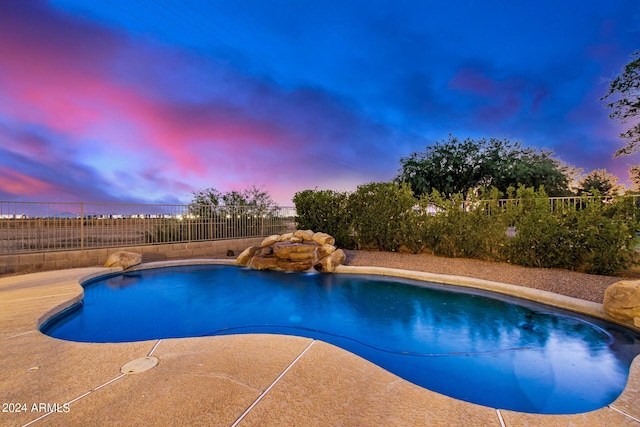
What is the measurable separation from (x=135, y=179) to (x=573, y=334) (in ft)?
46.4

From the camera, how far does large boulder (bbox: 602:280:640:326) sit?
4078mm

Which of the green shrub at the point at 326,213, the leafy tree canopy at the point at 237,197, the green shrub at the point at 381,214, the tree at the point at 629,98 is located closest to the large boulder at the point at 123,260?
the leafy tree canopy at the point at 237,197

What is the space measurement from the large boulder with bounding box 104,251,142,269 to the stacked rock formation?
9.67 ft

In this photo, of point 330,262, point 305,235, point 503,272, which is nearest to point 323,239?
point 305,235

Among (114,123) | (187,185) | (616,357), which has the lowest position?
(616,357)

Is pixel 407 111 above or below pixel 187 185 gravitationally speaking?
above

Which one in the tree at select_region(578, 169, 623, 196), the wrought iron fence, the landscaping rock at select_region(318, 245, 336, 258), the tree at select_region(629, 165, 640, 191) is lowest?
the landscaping rock at select_region(318, 245, 336, 258)

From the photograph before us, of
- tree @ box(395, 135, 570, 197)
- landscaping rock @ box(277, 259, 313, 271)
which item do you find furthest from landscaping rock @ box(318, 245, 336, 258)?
tree @ box(395, 135, 570, 197)

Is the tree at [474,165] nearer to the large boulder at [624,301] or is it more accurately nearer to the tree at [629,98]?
the tree at [629,98]

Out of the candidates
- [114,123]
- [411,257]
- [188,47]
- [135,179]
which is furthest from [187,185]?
[411,257]

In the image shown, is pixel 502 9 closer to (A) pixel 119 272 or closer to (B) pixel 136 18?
(B) pixel 136 18

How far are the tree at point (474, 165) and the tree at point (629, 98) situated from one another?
559 centimetres

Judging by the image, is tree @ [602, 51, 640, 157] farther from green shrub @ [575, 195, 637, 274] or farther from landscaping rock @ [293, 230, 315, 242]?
landscaping rock @ [293, 230, 315, 242]

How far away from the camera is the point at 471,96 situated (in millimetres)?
13398
